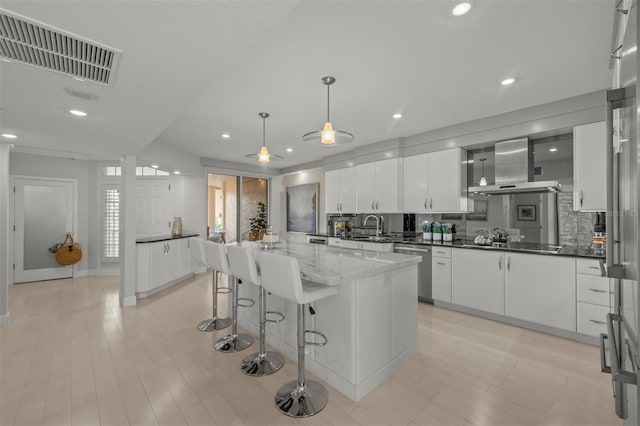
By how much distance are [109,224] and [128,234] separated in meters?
2.43

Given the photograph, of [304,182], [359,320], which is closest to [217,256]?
[359,320]

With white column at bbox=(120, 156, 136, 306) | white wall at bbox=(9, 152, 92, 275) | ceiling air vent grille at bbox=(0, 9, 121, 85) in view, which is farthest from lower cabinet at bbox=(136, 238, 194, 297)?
ceiling air vent grille at bbox=(0, 9, 121, 85)

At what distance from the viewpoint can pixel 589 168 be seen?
301 cm

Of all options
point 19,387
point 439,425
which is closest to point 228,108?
point 19,387

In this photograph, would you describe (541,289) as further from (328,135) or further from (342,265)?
(328,135)

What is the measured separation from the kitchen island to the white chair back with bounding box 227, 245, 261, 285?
1.28 feet

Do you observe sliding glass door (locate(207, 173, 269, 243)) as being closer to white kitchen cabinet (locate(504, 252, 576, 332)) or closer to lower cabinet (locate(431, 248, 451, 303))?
lower cabinet (locate(431, 248, 451, 303))

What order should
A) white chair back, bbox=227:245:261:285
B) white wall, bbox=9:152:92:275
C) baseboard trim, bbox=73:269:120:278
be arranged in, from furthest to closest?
baseboard trim, bbox=73:269:120:278, white wall, bbox=9:152:92:275, white chair back, bbox=227:245:261:285

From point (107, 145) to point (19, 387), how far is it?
2.73 m

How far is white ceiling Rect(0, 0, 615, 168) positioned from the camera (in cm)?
135

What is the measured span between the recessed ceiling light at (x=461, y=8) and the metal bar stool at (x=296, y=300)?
6.13 feet

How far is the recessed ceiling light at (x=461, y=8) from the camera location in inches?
66.6

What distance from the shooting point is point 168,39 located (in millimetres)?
→ 1441

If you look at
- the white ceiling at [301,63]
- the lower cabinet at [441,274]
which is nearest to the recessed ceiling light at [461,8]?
the white ceiling at [301,63]
